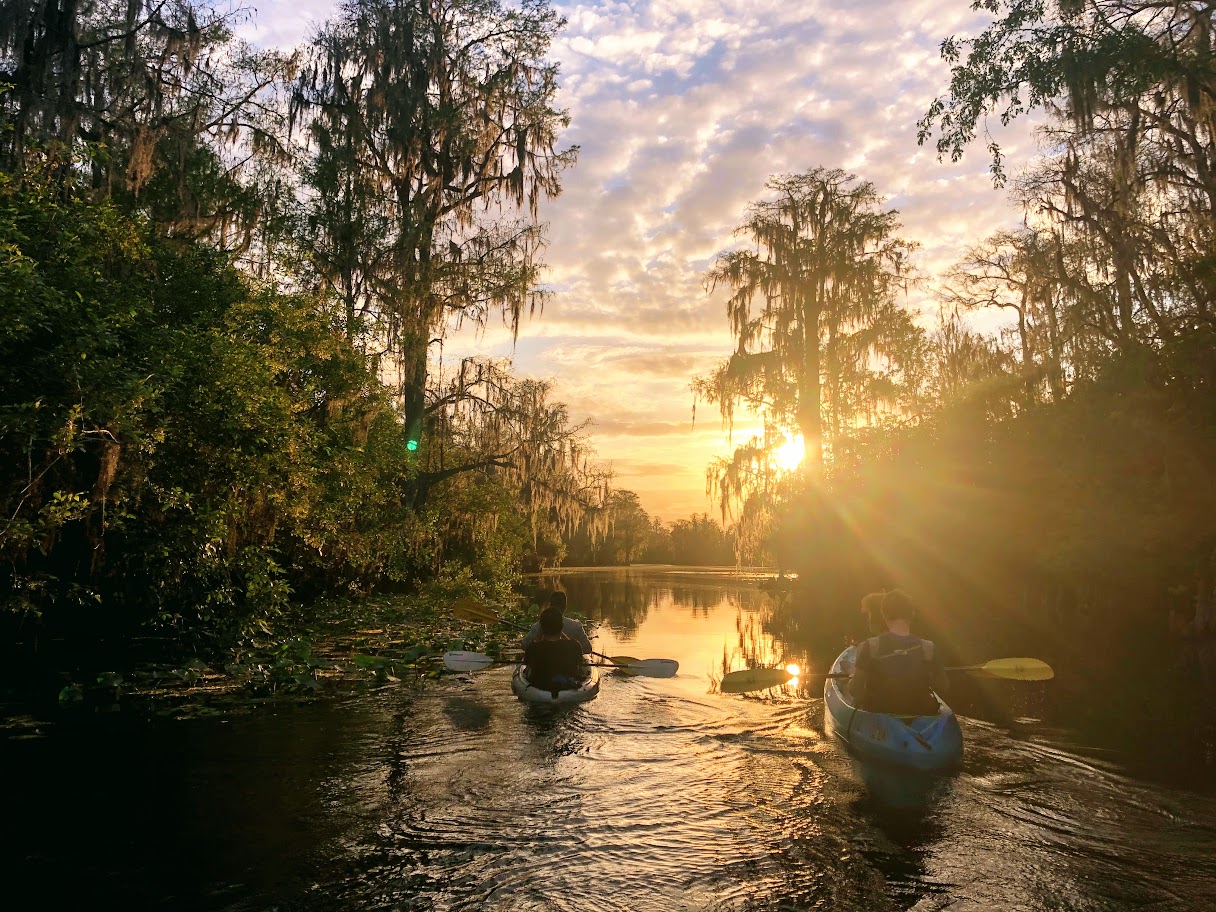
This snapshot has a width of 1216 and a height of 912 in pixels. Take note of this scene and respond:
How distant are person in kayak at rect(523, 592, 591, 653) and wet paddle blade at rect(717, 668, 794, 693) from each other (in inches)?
96.1

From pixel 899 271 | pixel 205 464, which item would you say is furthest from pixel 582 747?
pixel 899 271

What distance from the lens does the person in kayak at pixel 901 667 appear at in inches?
341

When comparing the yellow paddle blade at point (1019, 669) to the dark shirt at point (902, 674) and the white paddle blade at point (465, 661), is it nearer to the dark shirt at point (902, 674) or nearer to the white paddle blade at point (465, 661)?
the dark shirt at point (902, 674)

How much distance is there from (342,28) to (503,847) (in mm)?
22782

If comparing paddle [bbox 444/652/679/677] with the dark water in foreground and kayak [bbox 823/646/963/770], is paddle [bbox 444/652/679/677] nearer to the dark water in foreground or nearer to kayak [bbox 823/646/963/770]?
the dark water in foreground

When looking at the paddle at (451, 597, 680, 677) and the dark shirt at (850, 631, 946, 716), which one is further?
the paddle at (451, 597, 680, 677)

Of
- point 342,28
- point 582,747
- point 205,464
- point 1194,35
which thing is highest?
point 342,28

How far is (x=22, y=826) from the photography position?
603 centimetres

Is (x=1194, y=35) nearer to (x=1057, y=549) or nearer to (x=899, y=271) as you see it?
(x=1057, y=549)

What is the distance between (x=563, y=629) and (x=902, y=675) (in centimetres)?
575

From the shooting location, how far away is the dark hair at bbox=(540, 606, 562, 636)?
470 inches

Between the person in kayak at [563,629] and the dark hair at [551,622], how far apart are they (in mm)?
68

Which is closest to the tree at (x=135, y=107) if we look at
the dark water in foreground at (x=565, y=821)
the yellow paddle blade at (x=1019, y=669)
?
the dark water in foreground at (x=565, y=821)

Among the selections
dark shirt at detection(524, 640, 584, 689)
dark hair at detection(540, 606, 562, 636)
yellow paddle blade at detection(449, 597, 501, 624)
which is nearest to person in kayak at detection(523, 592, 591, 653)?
dark hair at detection(540, 606, 562, 636)
